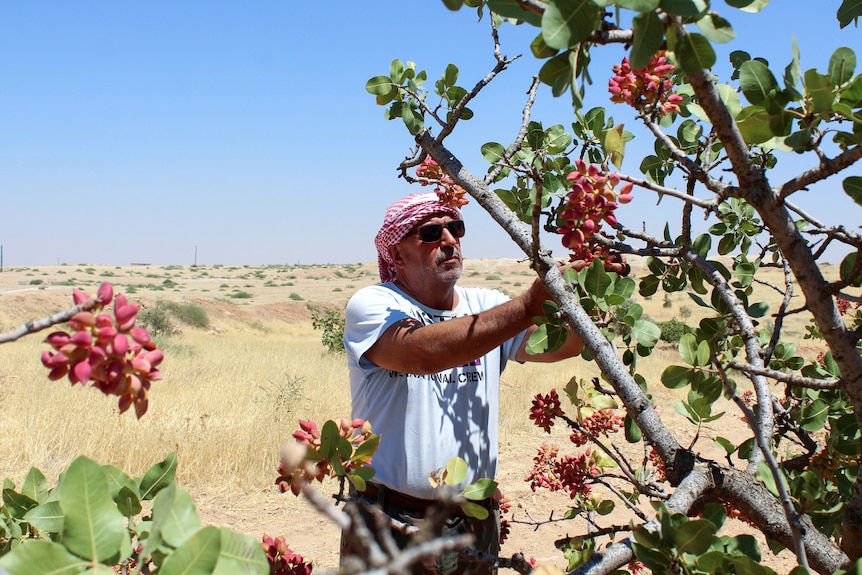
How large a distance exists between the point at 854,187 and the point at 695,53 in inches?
17.9

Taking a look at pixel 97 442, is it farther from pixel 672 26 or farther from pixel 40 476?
pixel 672 26

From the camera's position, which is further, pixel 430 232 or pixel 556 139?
pixel 430 232

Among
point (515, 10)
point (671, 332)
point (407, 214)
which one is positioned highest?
point (515, 10)

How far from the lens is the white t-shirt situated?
2432 mm

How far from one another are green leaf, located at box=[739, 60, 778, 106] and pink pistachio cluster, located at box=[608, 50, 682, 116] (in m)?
0.31

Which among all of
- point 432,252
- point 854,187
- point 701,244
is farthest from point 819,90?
point 432,252

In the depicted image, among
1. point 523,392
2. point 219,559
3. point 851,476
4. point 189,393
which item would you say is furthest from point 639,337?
point 523,392

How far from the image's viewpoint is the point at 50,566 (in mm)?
697

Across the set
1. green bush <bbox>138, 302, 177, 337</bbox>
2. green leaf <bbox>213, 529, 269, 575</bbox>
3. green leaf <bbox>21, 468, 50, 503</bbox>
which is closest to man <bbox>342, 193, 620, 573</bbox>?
green leaf <bbox>21, 468, 50, 503</bbox>

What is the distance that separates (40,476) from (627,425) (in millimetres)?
1494

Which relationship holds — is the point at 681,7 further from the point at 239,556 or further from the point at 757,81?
the point at 239,556

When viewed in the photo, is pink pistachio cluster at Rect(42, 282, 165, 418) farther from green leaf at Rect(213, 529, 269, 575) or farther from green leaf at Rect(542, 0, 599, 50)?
green leaf at Rect(542, 0, 599, 50)

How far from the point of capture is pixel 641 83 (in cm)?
145

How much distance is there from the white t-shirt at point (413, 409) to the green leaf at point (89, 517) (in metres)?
1.63
